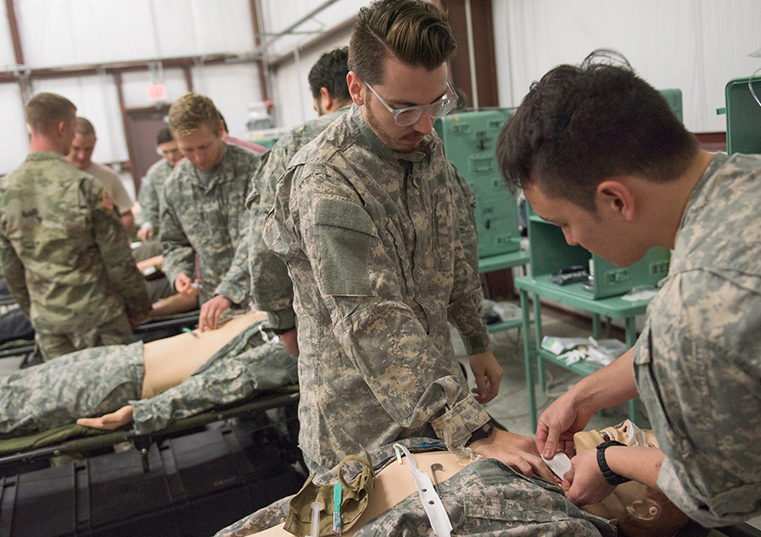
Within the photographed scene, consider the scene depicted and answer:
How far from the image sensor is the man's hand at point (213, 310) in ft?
8.72

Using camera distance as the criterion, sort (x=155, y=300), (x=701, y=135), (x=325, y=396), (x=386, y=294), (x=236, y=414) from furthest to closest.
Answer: (x=155, y=300) < (x=701, y=135) < (x=236, y=414) < (x=325, y=396) < (x=386, y=294)

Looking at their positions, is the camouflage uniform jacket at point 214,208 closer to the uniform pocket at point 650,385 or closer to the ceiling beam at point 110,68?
the uniform pocket at point 650,385

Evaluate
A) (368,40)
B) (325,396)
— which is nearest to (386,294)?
(325,396)

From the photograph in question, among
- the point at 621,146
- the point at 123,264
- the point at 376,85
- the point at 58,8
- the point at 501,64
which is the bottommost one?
the point at 123,264

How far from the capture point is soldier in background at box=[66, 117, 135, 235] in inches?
167

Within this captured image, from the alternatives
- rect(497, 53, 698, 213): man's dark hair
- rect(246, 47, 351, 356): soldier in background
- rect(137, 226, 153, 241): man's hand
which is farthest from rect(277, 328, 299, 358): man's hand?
rect(137, 226, 153, 241): man's hand

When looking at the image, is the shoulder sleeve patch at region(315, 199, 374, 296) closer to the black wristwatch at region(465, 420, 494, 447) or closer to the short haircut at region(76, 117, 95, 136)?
the black wristwatch at region(465, 420, 494, 447)

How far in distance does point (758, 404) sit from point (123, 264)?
9.75ft

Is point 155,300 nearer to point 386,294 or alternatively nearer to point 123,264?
point 123,264

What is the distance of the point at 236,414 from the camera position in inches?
93.1

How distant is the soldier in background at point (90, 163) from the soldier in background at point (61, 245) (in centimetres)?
102

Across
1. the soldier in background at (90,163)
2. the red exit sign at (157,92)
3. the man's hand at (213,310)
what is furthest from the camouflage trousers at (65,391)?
the red exit sign at (157,92)

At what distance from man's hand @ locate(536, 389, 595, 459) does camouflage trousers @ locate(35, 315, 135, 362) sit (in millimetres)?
2571

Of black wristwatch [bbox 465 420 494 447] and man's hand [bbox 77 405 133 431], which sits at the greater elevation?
black wristwatch [bbox 465 420 494 447]
